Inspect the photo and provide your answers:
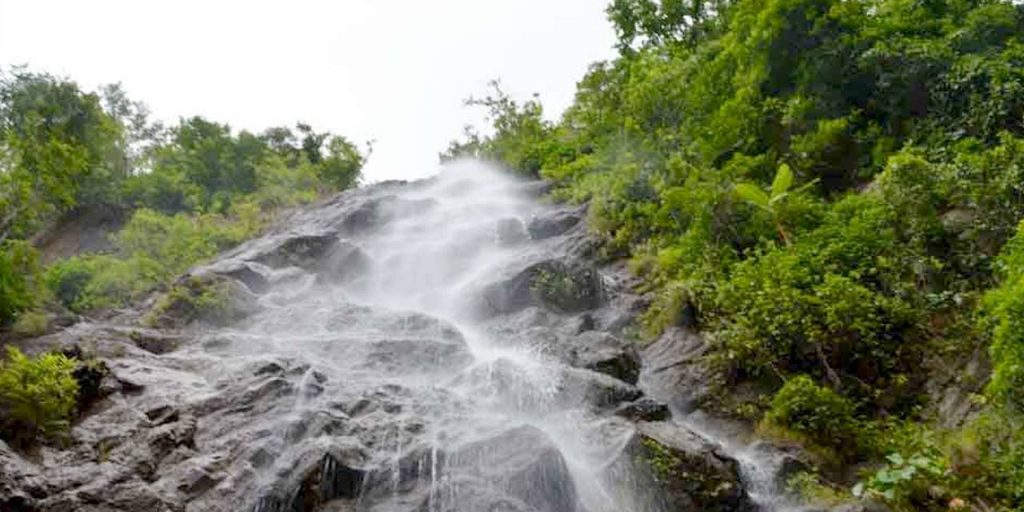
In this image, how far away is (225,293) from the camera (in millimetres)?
12828

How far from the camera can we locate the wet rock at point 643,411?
8.27 meters

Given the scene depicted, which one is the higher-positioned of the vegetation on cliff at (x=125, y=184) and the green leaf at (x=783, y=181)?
the vegetation on cliff at (x=125, y=184)

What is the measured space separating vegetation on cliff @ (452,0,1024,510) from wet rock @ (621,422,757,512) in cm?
136

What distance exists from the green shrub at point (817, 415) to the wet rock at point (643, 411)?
1.29m

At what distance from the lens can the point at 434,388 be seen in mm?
8969

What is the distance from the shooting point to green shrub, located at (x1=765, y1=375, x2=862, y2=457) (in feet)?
26.1

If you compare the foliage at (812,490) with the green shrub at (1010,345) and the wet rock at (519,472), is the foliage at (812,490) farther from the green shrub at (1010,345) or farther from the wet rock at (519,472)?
the wet rock at (519,472)

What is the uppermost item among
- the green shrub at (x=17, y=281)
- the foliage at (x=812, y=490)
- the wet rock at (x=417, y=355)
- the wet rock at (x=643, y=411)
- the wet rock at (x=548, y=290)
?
the green shrub at (x=17, y=281)

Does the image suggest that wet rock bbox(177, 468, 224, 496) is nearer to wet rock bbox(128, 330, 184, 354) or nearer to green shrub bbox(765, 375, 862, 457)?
wet rock bbox(128, 330, 184, 354)

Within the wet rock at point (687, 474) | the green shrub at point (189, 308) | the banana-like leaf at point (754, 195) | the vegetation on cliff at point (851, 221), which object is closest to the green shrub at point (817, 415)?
the vegetation on cliff at point (851, 221)

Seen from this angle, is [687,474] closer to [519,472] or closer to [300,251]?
[519,472]

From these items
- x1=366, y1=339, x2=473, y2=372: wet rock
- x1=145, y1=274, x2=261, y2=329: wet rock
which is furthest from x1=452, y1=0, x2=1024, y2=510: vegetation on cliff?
x1=145, y1=274, x2=261, y2=329: wet rock

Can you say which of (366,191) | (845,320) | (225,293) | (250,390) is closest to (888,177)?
(845,320)

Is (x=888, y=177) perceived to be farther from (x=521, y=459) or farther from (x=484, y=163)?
(x=484, y=163)
